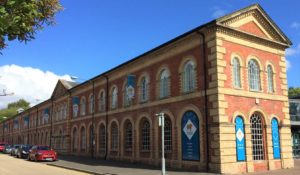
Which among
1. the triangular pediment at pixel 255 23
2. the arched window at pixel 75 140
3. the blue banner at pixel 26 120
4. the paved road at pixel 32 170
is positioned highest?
the triangular pediment at pixel 255 23

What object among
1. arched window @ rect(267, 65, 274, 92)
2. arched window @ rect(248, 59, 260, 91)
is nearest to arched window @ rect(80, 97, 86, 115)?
arched window @ rect(248, 59, 260, 91)

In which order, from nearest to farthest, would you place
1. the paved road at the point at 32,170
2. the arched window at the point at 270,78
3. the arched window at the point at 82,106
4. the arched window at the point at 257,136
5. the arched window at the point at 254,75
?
the paved road at the point at 32,170 → the arched window at the point at 257,136 → the arched window at the point at 254,75 → the arched window at the point at 270,78 → the arched window at the point at 82,106

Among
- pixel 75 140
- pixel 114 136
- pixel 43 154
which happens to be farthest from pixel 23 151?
pixel 114 136

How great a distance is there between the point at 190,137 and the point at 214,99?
315 centimetres

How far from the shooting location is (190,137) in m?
21.3

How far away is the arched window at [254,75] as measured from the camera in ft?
72.0

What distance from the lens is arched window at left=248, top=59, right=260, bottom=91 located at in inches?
864

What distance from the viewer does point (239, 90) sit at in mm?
20641

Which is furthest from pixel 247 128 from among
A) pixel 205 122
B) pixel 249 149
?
pixel 205 122

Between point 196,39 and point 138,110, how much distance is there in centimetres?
834

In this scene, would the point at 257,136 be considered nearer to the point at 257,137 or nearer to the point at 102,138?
the point at 257,137

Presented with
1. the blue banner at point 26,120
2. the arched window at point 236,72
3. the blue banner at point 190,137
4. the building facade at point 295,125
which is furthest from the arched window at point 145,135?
the blue banner at point 26,120

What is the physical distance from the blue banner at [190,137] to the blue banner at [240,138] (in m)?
2.27

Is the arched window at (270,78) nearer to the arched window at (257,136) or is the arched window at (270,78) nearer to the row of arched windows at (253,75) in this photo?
the row of arched windows at (253,75)
